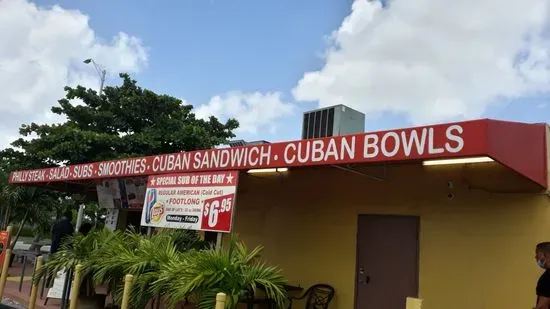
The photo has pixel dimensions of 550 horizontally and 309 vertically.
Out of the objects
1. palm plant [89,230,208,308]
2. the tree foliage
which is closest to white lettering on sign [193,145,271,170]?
the tree foliage

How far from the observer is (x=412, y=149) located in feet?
18.6

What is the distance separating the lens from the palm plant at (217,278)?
633 cm

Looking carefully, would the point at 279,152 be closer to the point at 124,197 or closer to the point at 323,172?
the point at 323,172

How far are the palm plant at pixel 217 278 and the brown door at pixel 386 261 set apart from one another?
6.14 feet

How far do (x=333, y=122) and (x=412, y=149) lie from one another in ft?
14.9

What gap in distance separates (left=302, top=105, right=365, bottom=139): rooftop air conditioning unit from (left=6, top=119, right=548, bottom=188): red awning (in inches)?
113

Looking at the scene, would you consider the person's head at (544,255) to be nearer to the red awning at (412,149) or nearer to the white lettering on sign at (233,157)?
the red awning at (412,149)

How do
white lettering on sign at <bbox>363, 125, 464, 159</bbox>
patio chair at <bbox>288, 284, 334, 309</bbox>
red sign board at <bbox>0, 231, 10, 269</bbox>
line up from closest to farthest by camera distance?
white lettering on sign at <bbox>363, 125, 464, 159</bbox> → patio chair at <bbox>288, 284, 334, 309</bbox> → red sign board at <bbox>0, 231, 10, 269</bbox>

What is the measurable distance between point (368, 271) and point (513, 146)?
349cm

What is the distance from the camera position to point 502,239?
6.69 m

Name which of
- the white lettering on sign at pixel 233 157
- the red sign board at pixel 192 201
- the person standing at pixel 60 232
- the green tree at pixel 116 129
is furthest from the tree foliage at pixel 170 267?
the green tree at pixel 116 129

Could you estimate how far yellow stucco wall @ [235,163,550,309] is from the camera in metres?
6.54

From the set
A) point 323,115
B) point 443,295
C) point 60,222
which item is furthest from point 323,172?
point 60,222

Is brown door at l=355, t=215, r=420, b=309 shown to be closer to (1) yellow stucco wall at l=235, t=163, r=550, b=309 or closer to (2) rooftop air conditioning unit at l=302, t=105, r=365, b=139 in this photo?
(1) yellow stucco wall at l=235, t=163, r=550, b=309
